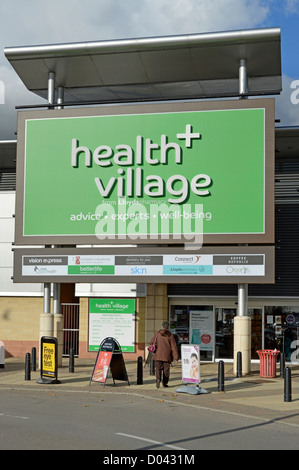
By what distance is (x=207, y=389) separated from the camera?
1859 centimetres

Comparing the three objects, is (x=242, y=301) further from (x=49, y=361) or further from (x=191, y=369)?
(x=49, y=361)

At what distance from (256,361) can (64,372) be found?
8.15 m

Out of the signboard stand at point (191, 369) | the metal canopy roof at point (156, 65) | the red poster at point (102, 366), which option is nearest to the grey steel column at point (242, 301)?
the signboard stand at point (191, 369)

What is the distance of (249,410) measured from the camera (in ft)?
50.2

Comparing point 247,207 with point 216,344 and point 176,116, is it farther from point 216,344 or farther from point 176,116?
point 216,344

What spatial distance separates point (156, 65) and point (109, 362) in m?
11.3

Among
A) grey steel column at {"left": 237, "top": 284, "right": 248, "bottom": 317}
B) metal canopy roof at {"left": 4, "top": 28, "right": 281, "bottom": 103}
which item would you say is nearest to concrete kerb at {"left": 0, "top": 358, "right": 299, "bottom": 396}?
grey steel column at {"left": 237, "top": 284, "right": 248, "bottom": 317}

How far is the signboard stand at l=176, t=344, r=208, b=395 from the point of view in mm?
17719

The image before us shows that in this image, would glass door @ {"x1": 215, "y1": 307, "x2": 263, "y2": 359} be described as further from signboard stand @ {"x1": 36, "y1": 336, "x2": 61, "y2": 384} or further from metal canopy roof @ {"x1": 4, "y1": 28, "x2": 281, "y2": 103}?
signboard stand @ {"x1": 36, "y1": 336, "x2": 61, "y2": 384}

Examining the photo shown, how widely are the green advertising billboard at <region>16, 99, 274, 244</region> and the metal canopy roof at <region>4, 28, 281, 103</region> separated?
1.03 metres

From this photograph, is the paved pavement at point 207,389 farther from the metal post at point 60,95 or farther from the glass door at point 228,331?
the metal post at point 60,95

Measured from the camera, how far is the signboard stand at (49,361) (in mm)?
19391

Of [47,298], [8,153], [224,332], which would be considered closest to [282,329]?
[224,332]
